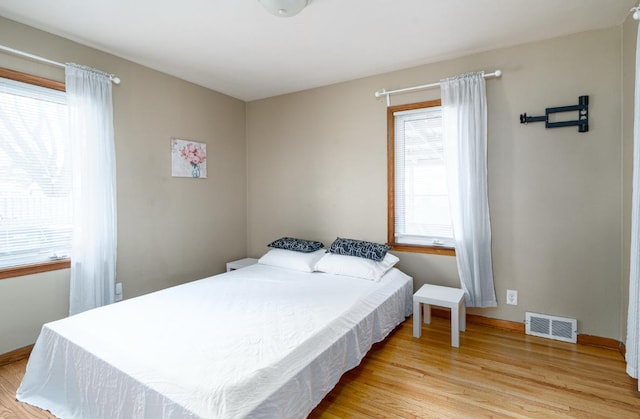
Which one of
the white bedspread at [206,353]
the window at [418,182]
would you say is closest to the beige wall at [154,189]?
the white bedspread at [206,353]

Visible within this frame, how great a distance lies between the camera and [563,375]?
6.91 ft

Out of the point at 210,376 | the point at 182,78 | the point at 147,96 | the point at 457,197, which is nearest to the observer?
the point at 210,376

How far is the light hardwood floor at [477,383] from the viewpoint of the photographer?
1.78m

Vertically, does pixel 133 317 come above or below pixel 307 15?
below

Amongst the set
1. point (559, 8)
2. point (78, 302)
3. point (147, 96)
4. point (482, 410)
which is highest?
point (559, 8)

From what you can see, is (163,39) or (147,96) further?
(147,96)

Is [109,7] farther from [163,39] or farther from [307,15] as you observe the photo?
[307,15]

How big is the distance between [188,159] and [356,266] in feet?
7.26

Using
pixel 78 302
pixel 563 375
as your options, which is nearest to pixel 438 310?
pixel 563 375

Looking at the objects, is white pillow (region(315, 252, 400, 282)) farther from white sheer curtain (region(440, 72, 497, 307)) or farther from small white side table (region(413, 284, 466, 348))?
white sheer curtain (region(440, 72, 497, 307))

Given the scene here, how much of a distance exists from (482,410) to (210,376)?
1525 mm

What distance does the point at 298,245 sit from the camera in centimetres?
354

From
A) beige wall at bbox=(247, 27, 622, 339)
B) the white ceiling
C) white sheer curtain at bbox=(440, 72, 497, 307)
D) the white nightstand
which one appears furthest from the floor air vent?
the white nightstand

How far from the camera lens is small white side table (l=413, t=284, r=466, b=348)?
249cm
